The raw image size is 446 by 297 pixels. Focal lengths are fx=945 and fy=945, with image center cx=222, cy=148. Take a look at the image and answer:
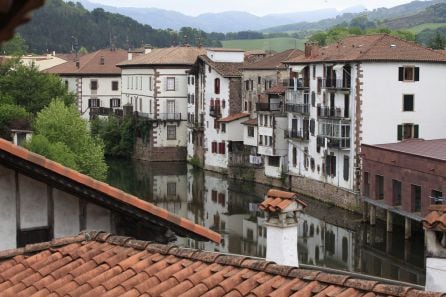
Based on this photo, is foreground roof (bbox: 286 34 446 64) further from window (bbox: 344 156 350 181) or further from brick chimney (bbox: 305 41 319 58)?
window (bbox: 344 156 350 181)

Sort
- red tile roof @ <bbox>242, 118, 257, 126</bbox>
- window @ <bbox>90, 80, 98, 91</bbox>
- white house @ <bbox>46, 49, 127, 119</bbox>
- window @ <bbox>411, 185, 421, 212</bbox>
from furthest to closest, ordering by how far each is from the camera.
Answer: window @ <bbox>90, 80, 98, 91</bbox> → white house @ <bbox>46, 49, 127, 119</bbox> → red tile roof @ <bbox>242, 118, 257, 126</bbox> → window @ <bbox>411, 185, 421, 212</bbox>

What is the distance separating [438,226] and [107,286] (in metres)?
3.16

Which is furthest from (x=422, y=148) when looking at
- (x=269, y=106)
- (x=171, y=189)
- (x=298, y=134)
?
(x=171, y=189)

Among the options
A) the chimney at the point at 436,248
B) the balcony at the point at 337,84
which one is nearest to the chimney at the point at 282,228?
the chimney at the point at 436,248

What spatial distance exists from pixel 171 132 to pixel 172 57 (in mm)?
7159

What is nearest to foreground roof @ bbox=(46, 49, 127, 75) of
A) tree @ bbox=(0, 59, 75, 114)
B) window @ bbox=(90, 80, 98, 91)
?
window @ bbox=(90, 80, 98, 91)

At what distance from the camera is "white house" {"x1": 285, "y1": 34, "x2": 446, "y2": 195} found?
56.5 meters

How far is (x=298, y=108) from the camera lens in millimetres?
64438

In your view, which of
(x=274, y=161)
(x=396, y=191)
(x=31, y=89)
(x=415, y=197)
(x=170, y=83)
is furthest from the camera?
(x=170, y=83)

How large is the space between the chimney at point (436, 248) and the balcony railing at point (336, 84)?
48.8 m

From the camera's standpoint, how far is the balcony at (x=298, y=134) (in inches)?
2491

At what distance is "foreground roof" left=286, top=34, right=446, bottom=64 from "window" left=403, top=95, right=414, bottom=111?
7.45ft

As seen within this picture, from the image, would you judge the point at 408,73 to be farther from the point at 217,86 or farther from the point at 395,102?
the point at 217,86

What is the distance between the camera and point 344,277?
26.4 ft
